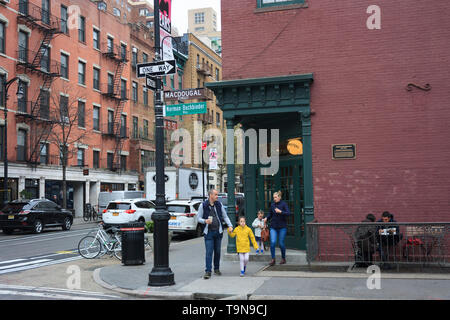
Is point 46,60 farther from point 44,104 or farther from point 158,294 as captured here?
point 158,294

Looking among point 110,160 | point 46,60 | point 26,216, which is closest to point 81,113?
point 46,60

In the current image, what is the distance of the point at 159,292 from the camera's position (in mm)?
8820

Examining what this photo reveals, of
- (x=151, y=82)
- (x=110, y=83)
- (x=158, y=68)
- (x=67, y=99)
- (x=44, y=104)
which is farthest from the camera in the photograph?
(x=110, y=83)

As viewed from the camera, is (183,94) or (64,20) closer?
(183,94)

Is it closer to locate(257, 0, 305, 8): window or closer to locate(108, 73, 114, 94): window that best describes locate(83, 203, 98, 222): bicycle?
locate(108, 73, 114, 94): window

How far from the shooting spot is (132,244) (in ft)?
41.6

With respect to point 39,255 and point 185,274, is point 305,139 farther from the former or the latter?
point 39,255

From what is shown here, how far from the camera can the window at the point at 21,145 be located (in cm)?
3325

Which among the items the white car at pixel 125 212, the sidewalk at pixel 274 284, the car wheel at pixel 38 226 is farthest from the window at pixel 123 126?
the sidewalk at pixel 274 284

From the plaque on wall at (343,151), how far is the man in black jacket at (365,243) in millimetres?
2176

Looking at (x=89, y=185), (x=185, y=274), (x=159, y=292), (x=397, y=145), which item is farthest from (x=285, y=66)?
(x=89, y=185)

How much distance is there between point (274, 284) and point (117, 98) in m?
38.3

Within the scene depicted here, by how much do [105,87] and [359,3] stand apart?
3469 centimetres

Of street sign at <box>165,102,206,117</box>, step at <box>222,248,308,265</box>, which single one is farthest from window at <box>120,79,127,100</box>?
street sign at <box>165,102,206,117</box>
